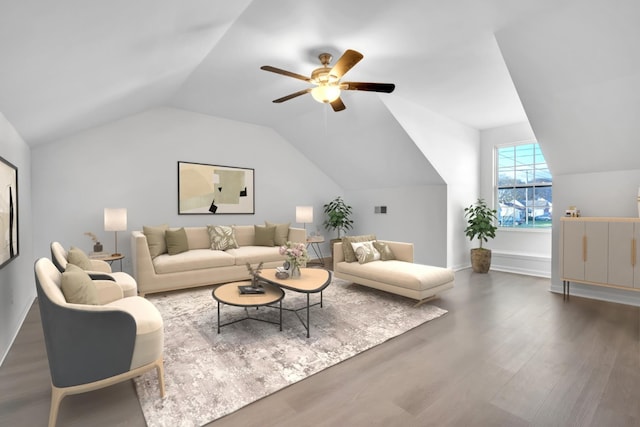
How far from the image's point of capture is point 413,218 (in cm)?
607

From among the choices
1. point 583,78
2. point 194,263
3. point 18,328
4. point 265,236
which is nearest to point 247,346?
point 194,263

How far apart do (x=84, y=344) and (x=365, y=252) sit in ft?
10.8

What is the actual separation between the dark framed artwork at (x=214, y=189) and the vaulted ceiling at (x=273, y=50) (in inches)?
53.2

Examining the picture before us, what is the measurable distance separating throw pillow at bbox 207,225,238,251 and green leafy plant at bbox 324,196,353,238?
95.4 inches

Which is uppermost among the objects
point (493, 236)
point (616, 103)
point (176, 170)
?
point (616, 103)

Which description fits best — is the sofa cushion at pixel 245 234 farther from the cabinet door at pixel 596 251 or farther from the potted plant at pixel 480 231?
the cabinet door at pixel 596 251

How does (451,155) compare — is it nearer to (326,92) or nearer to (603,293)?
A: (603,293)

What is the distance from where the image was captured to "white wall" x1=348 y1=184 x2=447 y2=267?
5.67m

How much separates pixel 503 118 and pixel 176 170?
19.3 feet

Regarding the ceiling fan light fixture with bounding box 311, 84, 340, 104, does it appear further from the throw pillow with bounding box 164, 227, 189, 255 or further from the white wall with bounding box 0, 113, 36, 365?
the throw pillow with bounding box 164, 227, 189, 255

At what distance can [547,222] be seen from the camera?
18.2 ft

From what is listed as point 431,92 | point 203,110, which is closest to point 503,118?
point 431,92

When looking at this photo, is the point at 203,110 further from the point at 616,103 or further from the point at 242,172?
the point at 616,103

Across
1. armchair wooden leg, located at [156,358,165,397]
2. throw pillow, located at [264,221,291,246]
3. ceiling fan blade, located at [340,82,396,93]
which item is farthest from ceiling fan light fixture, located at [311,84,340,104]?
throw pillow, located at [264,221,291,246]
